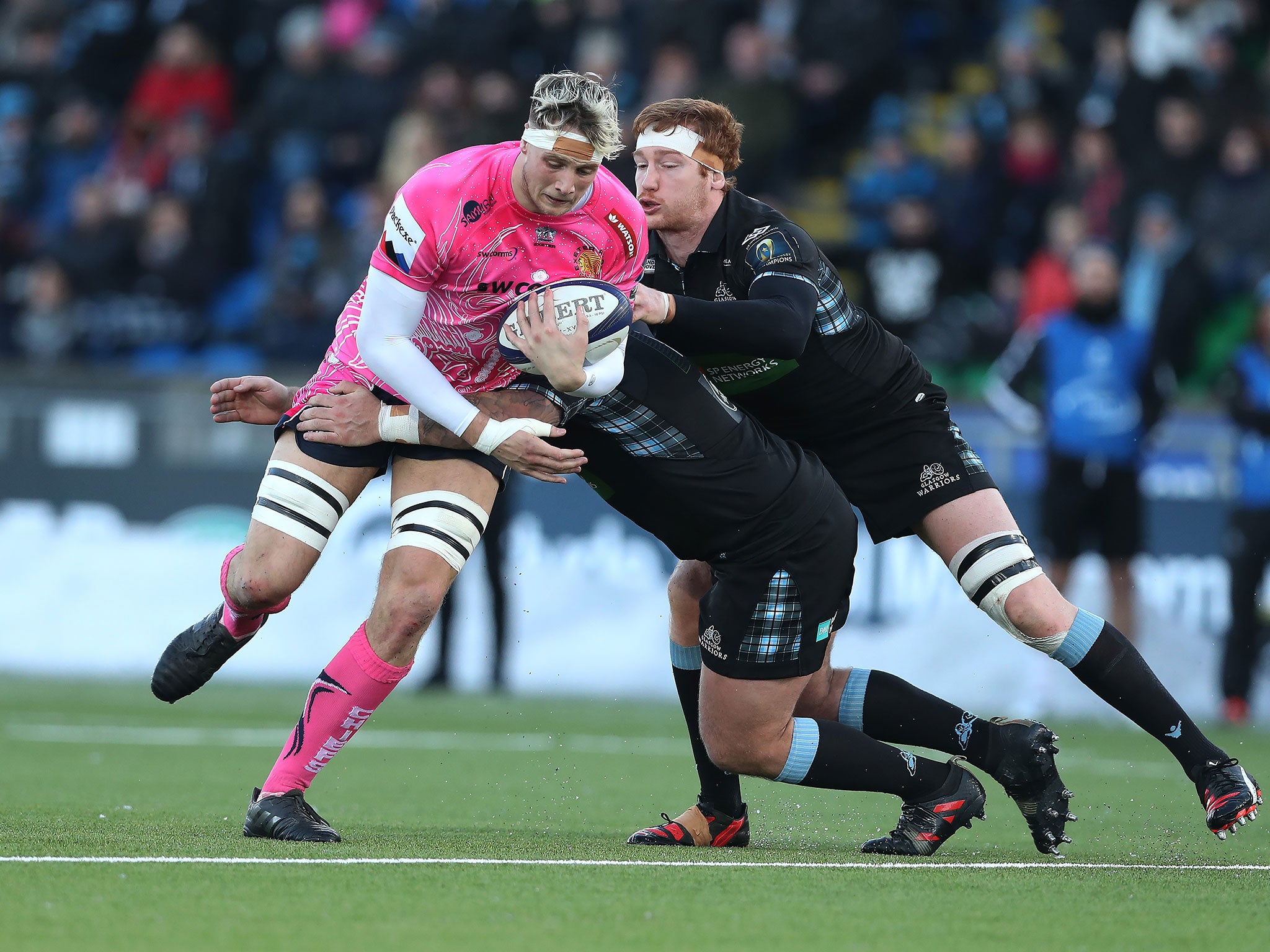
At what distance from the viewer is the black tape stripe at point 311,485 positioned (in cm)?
493

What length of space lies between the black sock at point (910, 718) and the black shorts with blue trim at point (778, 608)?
1.31ft

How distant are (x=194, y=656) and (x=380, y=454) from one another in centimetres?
80

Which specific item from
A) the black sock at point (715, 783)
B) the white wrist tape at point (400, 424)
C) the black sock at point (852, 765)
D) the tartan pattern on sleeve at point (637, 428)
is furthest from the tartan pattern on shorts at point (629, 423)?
the black sock at point (852, 765)

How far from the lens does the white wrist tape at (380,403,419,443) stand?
488 centimetres

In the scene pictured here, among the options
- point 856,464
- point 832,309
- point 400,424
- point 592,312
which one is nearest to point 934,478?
point 856,464

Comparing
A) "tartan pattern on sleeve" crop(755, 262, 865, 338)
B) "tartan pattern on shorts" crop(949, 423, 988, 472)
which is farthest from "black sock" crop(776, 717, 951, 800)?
"tartan pattern on sleeve" crop(755, 262, 865, 338)

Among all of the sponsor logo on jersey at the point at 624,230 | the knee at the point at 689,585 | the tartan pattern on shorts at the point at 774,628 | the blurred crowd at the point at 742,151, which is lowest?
the tartan pattern on shorts at the point at 774,628

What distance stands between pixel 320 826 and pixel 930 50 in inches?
439

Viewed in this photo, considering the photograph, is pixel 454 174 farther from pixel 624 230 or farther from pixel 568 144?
pixel 624 230

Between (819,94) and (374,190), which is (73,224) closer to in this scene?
(374,190)

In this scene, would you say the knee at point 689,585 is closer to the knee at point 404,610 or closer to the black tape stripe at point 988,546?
the black tape stripe at point 988,546

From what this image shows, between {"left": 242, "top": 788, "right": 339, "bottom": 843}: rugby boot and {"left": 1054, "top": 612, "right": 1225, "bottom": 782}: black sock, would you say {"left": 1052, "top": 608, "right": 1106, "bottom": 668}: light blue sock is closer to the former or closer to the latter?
{"left": 1054, "top": 612, "right": 1225, "bottom": 782}: black sock

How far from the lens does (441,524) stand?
189 inches

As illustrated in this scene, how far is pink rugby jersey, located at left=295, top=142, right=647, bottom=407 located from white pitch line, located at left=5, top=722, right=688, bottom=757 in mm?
3290
